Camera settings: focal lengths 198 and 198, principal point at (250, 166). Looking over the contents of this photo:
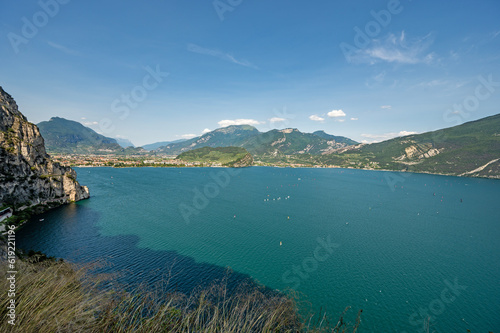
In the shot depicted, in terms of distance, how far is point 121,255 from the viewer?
35562 millimetres

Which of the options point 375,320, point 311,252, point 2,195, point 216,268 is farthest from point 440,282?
point 2,195

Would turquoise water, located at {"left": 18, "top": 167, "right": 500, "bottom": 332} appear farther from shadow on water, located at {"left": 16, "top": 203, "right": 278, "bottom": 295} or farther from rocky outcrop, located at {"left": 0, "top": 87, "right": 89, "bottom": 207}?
rocky outcrop, located at {"left": 0, "top": 87, "right": 89, "bottom": 207}

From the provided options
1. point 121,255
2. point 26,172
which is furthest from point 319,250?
point 26,172

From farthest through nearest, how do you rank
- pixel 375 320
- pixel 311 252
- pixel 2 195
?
pixel 2 195, pixel 311 252, pixel 375 320

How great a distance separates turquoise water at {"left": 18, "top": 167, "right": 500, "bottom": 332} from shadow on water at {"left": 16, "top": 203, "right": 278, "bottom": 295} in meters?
0.19

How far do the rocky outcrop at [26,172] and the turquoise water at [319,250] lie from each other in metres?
6.31

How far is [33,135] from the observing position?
6500 cm

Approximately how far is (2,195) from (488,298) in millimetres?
96247

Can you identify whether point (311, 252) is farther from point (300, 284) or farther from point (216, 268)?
point (216, 268)

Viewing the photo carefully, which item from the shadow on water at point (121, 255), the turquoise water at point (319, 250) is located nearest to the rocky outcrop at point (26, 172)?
the turquoise water at point (319, 250)

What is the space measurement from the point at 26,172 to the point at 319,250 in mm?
79500

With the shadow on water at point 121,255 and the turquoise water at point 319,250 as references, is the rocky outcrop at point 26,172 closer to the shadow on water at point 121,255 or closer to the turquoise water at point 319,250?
the turquoise water at point 319,250

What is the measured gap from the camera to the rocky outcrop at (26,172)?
1960 inches

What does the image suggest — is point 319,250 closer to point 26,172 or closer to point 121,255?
point 121,255
